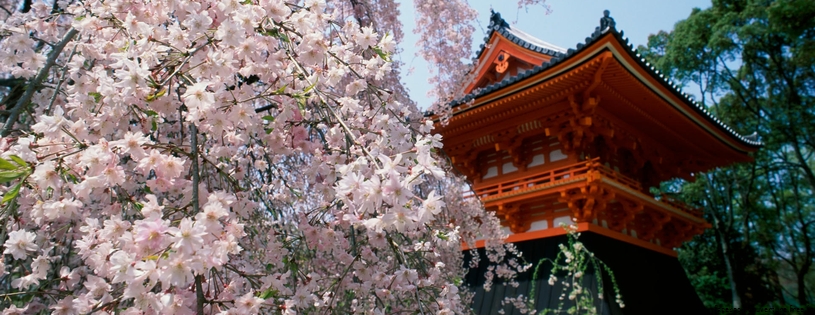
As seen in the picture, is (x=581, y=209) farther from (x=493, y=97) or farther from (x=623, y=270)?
(x=493, y=97)

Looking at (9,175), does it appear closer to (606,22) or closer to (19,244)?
(19,244)

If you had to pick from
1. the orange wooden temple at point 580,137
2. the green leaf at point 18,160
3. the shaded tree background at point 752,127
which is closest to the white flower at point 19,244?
the green leaf at point 18,160

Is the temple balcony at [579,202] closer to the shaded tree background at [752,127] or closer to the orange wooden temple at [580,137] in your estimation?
the orange wooden temple at [580,137]

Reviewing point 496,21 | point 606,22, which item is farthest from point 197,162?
point 496,21

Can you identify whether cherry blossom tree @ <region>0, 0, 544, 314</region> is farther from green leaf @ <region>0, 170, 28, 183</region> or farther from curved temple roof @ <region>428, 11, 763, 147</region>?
curved temple roof @ <region>428, 11, 763, 147</region>

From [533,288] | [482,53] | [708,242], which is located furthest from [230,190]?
[708,242]

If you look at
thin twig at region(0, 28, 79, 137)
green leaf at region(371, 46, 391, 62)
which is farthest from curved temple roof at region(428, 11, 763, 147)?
thin twig at region(0, 28, 79, 137)

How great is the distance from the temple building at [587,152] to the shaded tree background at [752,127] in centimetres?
663

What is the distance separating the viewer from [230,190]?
189cm

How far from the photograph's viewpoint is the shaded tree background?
535 inches

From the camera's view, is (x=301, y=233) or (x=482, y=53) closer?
(x=301, y=233)

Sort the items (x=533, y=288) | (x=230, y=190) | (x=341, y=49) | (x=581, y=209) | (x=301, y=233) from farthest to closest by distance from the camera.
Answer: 1. (x=581, y=209)
2. (x=533, y=288)
3. (x=301, y=233)
4. (x=341, y=49)
5. (x=230, y=190)

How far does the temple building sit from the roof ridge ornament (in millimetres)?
24

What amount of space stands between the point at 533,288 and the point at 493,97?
2.68 metres
